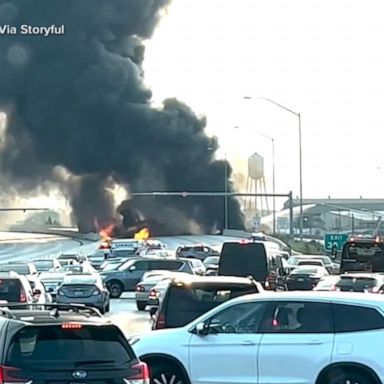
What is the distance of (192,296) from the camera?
15.9 meters

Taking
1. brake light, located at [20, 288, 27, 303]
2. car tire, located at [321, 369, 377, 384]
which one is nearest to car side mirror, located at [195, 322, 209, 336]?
car tire, located at [321, 369, 377, 384]

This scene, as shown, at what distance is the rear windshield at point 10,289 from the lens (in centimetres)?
2536

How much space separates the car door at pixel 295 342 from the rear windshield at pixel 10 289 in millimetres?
13270

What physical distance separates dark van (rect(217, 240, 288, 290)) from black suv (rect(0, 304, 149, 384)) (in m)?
23.4

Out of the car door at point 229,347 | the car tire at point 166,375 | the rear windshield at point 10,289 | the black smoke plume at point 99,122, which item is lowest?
the car tire at point 166,375

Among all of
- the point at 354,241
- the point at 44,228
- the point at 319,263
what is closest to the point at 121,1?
the point at 44,228

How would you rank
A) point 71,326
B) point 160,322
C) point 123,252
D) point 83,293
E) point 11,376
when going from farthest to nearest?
point 123,252 < point 83,293 < point 160,322 < point 71,326 < point 11,376

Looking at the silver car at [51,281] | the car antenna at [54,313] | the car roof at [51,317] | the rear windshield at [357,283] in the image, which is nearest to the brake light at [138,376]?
the car roof at [51,317]

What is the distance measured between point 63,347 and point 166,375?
4014mm

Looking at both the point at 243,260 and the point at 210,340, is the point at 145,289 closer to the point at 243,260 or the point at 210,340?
the point at 243,260

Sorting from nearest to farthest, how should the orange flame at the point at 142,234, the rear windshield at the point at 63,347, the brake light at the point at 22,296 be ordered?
1. the rear windshield at the point at 63,347
2. the brake light at the point at 22,296
3. the orange flame at the point at 142,234

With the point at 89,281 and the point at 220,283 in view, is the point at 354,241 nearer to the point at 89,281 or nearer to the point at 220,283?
the point at 89,281

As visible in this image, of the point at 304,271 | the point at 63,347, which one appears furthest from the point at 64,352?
the point at 304,271

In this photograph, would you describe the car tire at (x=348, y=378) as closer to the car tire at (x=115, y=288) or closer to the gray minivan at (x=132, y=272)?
the gray minivan at (x=132, y=272)
